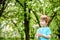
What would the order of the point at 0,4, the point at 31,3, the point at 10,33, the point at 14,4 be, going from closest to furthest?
the point at 31,3 < the point at 0,4 < the point at 14,4 < the point at 10,33

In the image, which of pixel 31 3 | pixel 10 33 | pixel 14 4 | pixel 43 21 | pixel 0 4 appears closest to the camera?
pixel 43 21

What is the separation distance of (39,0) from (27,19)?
233cm

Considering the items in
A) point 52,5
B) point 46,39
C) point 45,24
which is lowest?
point 46,39

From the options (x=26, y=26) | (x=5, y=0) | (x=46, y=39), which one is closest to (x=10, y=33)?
(x=26, y=26)

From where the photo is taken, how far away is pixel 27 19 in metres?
17.5

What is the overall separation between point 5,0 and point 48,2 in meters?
3.38

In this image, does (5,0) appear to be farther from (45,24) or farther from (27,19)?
(45,24)

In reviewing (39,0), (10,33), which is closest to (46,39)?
(39,0)

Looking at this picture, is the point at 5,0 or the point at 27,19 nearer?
the point at 5,0

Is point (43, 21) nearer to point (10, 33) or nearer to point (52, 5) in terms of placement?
point (52, 5)

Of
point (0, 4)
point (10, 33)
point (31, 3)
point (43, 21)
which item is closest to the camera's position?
point (43, 21)

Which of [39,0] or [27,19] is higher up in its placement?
[39,0]

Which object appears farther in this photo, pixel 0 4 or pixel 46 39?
pixel 0 4

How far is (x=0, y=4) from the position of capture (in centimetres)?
1584
